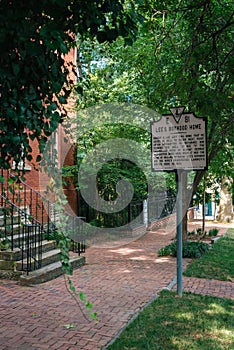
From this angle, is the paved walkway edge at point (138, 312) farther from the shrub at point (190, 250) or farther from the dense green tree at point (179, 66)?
the dense green tree at point (179, 66)

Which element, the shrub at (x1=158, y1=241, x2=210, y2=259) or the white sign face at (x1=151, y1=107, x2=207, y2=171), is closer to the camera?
the white sign face at (x1=151, y1=107, x2=207, y2=171)

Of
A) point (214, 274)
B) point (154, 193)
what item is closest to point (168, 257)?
point (214, 274)

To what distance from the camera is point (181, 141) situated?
248 inches

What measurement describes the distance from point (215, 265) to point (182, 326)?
4389 millimetres

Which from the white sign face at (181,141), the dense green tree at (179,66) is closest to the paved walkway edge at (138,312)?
the white sign face at (181,141)

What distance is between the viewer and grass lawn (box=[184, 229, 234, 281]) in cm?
799

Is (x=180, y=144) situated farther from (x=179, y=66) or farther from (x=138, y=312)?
(x=138, y=312)

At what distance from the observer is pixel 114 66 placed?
12.7 m

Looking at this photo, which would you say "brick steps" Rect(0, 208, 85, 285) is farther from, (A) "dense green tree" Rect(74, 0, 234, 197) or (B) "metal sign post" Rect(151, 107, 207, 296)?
(A) "dense green tree" Rect(74, 0, 234, 197)

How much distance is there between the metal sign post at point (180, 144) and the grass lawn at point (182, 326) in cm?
62

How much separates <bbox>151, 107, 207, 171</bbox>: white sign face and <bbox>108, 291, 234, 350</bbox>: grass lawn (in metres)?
2.18

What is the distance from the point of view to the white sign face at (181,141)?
6188 millimetres

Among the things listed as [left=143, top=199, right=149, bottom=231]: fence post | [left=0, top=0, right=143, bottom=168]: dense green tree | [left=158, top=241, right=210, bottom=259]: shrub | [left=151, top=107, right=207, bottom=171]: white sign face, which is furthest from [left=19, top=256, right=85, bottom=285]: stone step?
[left=143, top=199, right=149, bottom=231]: fence post

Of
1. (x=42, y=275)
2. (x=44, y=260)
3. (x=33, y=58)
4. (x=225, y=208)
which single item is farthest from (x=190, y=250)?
(x=225, y=208)
